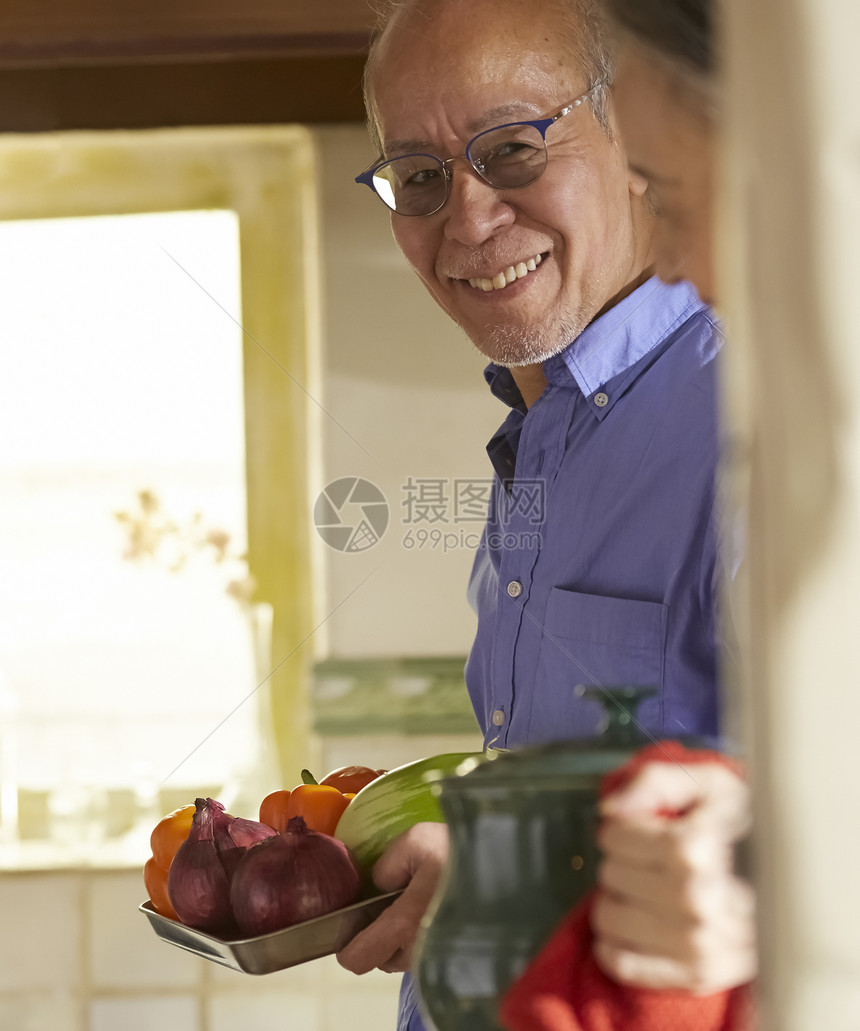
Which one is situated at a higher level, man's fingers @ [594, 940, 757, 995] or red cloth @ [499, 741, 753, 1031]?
man's fingers @ [594, 940, 757, 995]

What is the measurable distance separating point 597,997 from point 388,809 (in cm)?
12

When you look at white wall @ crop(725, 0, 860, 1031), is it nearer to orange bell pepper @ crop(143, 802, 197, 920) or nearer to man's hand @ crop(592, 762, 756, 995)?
man's hand @ crop(592, 762, 756, 995)

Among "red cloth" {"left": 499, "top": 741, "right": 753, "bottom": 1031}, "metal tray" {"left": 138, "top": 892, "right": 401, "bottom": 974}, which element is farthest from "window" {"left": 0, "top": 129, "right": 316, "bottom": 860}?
"red cloth" {"left": 499, "top": 741, "right": 753, "bottom": 1031}

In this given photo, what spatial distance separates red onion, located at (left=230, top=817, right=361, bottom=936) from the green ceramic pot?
0.09m

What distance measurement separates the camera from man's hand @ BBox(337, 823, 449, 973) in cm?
23

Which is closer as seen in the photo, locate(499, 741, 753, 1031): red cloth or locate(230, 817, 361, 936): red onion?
locate(499, 741, 753, 1031): red cloth

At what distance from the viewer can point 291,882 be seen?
0.25 m

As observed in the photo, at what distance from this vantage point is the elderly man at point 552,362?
22 cm

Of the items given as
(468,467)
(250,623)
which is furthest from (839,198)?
(250,623)

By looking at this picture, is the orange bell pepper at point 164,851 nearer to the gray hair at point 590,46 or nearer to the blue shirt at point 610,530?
the blue shirt at point 610,530

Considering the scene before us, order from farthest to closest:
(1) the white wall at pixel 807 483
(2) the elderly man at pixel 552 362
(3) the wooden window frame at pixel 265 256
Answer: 1. (3) the wooden window frame at pixel 265 256
2. (2) the elderly man at pixel 552 362
3. (1) the white wall at pixel 807 483

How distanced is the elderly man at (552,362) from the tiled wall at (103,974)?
16.9 inches

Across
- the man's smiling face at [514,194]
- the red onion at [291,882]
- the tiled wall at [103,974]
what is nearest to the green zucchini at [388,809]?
the red onion at [291,882]

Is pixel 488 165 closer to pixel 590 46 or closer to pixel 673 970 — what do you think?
pixel 590 46
